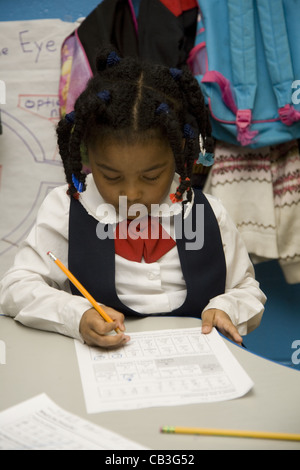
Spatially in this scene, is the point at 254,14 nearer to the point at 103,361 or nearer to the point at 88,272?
the point at 88,272

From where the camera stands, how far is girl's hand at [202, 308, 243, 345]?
2.92ft

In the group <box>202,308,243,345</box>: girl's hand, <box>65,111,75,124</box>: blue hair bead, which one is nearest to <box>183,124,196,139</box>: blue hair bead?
<box>65,111,75,124</box>: blue hair bead

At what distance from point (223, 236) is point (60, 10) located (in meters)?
1.02

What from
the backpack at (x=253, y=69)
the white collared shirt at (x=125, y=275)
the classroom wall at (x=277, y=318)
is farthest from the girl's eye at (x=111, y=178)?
the classroom wall at (x=277, y=318)

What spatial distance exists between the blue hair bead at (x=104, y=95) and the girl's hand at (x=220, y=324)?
0.43 metres

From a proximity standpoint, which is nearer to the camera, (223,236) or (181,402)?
(181,402)

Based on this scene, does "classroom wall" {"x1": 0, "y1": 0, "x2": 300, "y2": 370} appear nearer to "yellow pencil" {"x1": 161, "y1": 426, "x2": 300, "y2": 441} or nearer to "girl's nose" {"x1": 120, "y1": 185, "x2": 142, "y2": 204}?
"girl's nose" {"x1": 120, "y1": 185, "x2": 142, "y2": 204}

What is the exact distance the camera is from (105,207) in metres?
Result: 1.04

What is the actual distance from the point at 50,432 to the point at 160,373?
195 mm

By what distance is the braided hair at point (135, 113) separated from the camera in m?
0.92

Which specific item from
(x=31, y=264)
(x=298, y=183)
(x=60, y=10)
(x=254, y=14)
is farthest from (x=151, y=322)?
(x=60, y=10)

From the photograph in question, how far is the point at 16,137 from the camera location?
169cm

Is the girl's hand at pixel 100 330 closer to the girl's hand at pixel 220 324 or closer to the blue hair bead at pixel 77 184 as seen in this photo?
the girl's hand at pixel 220 324
